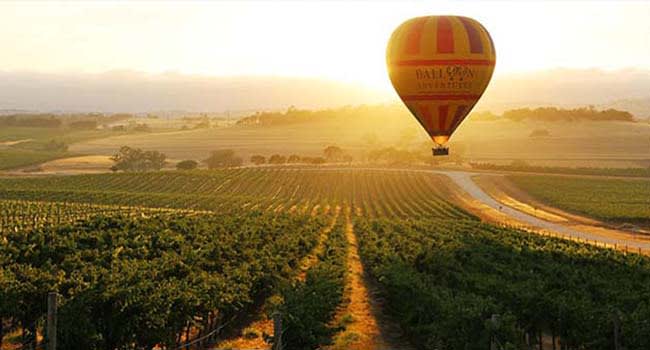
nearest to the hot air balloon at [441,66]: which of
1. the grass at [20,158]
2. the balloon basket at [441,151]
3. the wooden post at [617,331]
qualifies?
the balloon basket at [441,151]

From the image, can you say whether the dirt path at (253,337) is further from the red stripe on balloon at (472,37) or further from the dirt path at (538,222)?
the dirt path at (538,222)

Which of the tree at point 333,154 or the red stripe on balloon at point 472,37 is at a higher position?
the red stripe on balloon at point 472,37

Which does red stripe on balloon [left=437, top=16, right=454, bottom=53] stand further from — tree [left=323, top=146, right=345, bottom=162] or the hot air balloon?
tree [left=323, top=146, right=345, bottom=162]

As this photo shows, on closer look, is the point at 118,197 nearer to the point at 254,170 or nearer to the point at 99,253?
the point at 254,170

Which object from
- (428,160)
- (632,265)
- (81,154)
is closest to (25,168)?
(81,154)

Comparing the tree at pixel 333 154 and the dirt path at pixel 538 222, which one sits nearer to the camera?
the dirt path at pixel 538 222

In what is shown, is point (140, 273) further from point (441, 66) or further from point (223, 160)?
point (223, 160)
